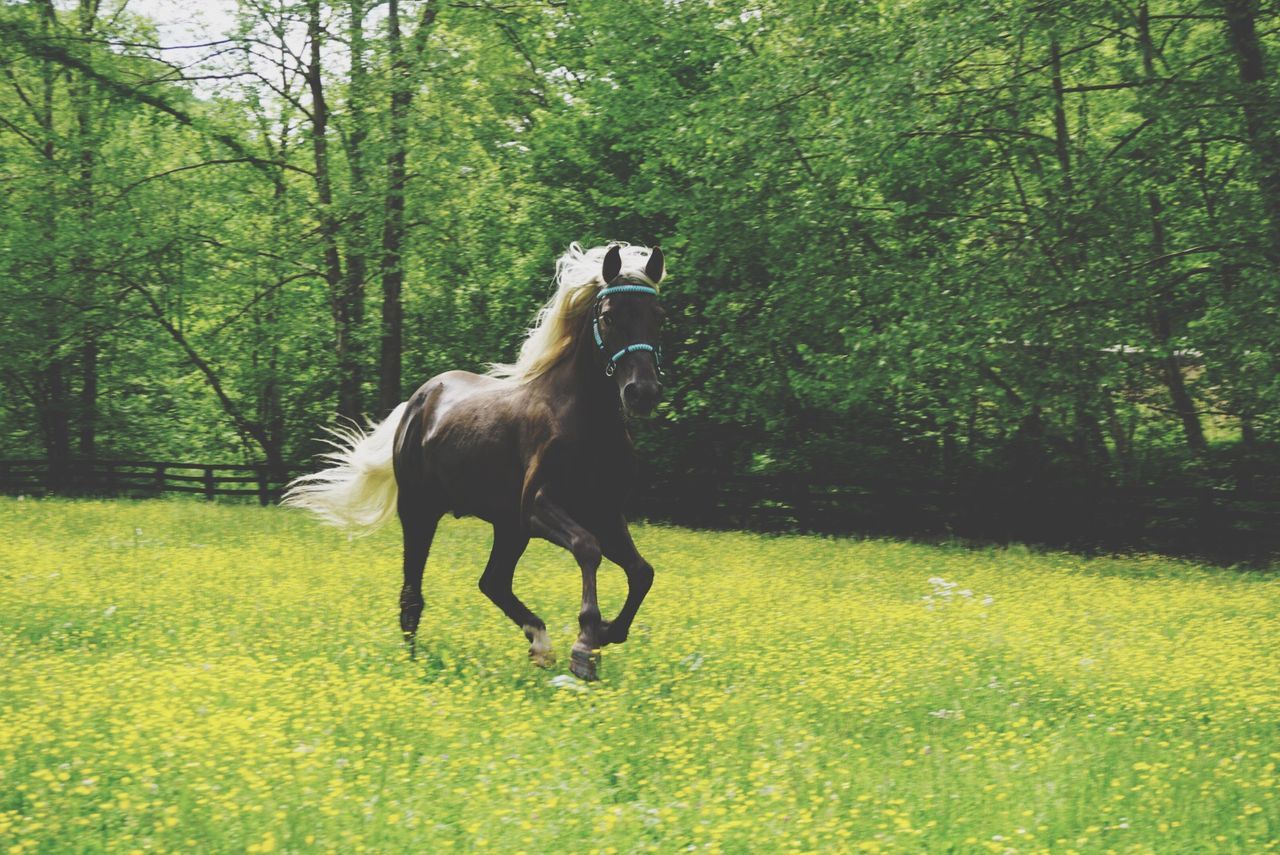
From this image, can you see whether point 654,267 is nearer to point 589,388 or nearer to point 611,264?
point 611,264

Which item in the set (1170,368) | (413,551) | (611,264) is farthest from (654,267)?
(1170,368)

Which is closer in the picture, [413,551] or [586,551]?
[586,551]

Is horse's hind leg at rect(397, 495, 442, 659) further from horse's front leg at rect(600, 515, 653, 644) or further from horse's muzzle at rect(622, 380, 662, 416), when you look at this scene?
horse's muzzle at rect(622, 380, 662, 416)

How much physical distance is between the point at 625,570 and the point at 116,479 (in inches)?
1125

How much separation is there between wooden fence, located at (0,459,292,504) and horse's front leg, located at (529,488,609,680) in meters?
25.5

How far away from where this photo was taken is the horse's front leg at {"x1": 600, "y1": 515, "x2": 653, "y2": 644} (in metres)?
7.64

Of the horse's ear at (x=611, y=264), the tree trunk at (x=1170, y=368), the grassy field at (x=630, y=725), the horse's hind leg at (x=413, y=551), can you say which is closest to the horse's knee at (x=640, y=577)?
the grassy field at (x=630, y=725)

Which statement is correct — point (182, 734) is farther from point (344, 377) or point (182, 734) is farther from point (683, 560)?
point (344, 377)

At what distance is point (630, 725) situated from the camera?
6707mm

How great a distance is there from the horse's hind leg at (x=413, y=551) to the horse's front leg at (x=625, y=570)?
2100 mm

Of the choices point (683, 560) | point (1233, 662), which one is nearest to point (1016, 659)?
point (1233, 662)

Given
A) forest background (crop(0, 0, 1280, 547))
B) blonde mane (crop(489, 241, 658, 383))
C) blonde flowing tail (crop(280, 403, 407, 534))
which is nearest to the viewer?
blonde mane (crop(489, 241, 658, 383))

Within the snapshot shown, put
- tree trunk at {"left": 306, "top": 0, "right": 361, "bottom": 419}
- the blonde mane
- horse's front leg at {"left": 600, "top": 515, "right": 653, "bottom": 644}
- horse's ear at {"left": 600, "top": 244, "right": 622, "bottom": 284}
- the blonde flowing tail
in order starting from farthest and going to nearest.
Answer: tree trunk at {"left": 306, "top": 0, "right": 361, "bottom": 419}, the blonde flowing tail, the blonde mane, horse's front leg at {"left": 600, "top": 515, "right": 653, "bottom": 644}, horse's ear at {"left": 600, "top": 244, "right": 622, "bottom": 284}

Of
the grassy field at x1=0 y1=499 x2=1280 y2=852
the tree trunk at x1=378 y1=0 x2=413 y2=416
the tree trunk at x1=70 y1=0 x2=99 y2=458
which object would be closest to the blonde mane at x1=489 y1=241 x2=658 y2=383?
the grassy field at x1=0 y1=499 x2=1280 y2=852
